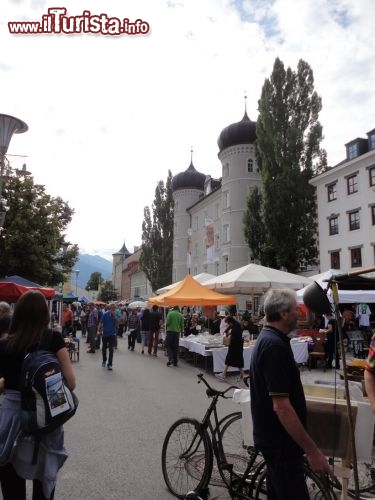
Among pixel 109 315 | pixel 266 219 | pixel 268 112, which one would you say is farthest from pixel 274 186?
pixel 109 315

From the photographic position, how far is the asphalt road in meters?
4.55

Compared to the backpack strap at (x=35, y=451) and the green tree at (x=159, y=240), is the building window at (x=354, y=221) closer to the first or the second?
the green tree at (x=159, y=240)

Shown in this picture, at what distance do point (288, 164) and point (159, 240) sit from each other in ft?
81.4

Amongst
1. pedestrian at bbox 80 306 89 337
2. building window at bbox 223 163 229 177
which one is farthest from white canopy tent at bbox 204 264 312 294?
building window at bbox 223 163 229 177

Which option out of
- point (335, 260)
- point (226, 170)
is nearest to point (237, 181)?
point (226, 170)

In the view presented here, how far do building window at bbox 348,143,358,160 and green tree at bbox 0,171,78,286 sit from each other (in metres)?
21.8

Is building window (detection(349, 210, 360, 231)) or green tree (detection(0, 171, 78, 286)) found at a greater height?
building window (detection(349, 210, 360, 231))

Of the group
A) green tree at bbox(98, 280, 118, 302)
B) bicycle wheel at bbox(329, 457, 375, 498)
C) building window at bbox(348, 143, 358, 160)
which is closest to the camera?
bicycle wheel at bbox(329, 457, 375, 498)

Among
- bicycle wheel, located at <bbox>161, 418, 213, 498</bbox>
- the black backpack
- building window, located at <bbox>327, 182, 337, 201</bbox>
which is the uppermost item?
building window, located at <bbox>327, 182, 337, 201</bbox>

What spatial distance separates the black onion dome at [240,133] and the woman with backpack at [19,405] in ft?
146

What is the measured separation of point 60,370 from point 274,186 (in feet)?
107

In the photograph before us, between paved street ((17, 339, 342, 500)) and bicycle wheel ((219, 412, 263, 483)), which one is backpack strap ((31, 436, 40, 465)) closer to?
paved street ((17, 339, 342, 500))

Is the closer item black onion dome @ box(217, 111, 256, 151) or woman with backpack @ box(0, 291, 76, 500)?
woman with backpack @ box(0, 291, 76, 500)

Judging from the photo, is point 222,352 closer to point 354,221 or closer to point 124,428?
point 124,428
